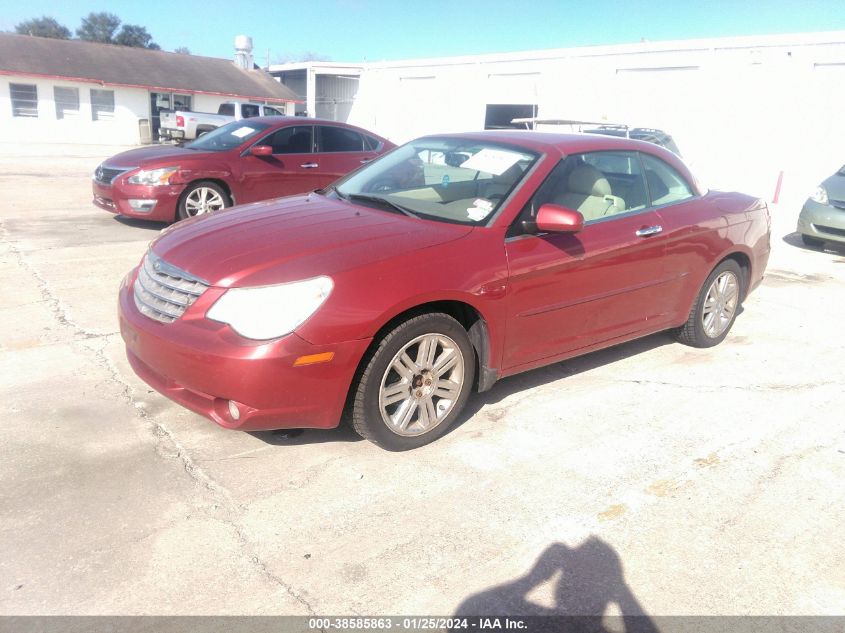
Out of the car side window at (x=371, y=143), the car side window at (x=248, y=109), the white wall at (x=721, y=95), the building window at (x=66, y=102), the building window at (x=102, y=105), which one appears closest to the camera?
the car side window at (x=371, y=143)

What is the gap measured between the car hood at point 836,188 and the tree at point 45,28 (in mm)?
79334

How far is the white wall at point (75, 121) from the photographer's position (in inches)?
1183

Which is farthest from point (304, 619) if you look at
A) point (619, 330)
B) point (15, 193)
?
point (15, 193)

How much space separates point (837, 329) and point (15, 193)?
1213 cm

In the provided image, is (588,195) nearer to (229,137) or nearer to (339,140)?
(339,140)

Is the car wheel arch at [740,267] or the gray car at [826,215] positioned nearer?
the car wheel arch at [740,267]

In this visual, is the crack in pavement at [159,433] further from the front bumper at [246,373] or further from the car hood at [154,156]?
the car hood at [154,156]

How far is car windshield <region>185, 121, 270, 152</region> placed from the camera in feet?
29.9

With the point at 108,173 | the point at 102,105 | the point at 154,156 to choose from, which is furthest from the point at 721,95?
the point at 102,105

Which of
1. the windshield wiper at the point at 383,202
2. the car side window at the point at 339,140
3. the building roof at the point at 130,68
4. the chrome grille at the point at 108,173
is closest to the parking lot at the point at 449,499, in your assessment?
the windshield wiper at the point at 383,202

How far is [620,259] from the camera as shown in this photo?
444 cm

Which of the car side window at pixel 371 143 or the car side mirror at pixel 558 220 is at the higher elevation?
the car side window at pixel 371 143

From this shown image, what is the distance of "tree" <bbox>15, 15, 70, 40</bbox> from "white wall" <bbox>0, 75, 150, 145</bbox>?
48.6 metres

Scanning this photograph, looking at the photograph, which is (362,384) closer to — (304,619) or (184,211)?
(304,619)
